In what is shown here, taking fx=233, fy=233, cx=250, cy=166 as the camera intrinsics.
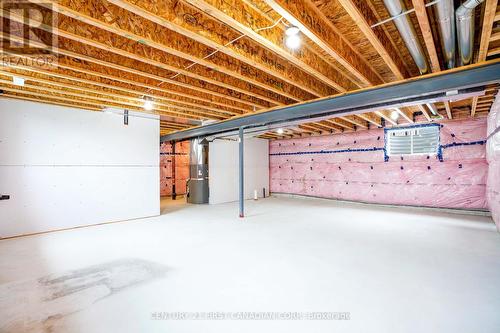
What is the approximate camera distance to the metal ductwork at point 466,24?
1.67 metres

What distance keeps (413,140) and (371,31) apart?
5.19 meters

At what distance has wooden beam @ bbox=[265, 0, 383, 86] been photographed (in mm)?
1747

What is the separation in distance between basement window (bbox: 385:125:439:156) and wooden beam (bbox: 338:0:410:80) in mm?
3814

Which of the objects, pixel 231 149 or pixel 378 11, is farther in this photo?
pixel 231 149

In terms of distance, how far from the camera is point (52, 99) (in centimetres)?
422

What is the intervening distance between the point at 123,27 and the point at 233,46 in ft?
3.23

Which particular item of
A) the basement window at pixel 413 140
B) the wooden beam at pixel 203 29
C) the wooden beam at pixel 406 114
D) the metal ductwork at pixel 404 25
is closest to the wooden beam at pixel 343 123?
the basement window at pixel 413 140

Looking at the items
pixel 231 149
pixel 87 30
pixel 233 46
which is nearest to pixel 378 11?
pixel 233 46

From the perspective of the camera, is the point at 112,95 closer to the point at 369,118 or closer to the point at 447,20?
the point at 447,20

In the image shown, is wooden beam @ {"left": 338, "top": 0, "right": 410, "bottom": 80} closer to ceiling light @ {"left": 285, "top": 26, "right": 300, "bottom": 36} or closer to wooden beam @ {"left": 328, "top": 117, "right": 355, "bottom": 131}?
ceiling light @ {"left": 285, "top": 26, "right": 300, "bottom": 36}

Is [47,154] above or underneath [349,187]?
above

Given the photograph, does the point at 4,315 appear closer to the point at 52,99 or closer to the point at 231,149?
the point at 52,99
